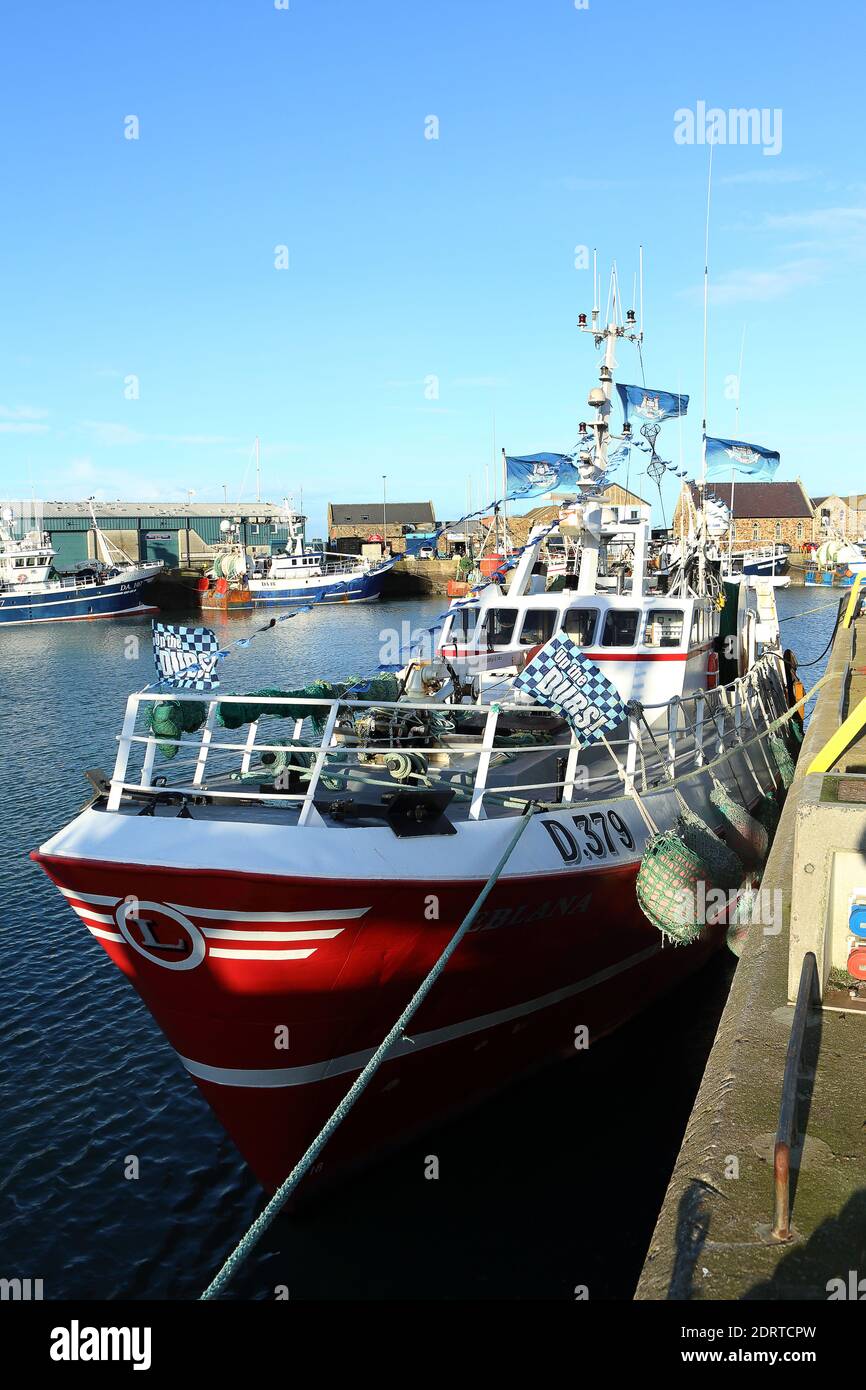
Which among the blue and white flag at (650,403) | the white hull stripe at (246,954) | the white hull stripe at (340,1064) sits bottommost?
the white hull stripe at (340,1064)

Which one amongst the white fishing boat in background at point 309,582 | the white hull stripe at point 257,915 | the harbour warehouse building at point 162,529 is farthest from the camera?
the harbour warehouse building at point 162,529

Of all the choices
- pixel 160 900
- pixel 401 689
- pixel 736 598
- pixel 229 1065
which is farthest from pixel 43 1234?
pixel 736 598

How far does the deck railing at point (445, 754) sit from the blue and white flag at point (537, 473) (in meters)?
6.39

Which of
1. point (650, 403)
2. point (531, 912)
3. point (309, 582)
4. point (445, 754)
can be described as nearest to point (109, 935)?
point (531, 912)

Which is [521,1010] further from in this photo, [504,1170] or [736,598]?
[736,598]

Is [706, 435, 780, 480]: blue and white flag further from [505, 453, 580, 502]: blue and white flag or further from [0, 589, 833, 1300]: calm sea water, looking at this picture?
[0, 589, 833, 1300]: calm sea water

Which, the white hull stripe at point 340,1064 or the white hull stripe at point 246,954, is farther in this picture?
the white hull stripe at point 340,1064

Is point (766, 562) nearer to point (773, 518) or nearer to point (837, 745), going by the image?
point (773, 518)

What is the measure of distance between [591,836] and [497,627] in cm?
592

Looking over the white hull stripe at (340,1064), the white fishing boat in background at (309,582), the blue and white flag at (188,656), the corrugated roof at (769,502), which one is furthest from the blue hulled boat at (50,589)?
the white hull stripe at (340,1064)

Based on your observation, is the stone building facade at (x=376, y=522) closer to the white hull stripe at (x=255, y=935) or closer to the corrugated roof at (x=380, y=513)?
the corrugated roof at (x=380, y=513)

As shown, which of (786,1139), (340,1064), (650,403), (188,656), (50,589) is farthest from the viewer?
(50,589)

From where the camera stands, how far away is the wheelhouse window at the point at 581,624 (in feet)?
51.9

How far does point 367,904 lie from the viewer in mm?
8938
